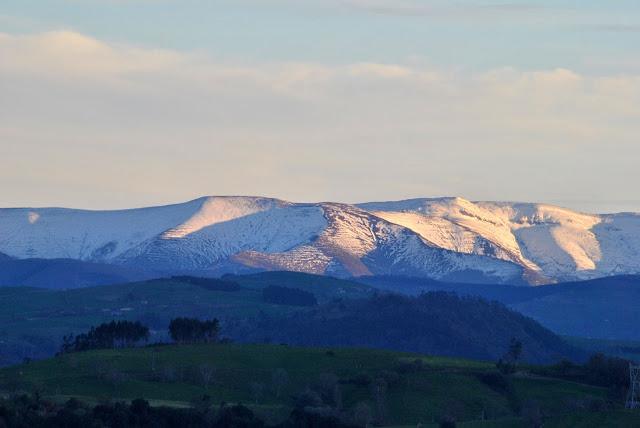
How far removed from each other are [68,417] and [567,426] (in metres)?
53.1

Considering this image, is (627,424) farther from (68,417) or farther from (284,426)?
(68,417)

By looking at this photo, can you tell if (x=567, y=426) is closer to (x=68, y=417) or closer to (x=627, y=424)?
(x=627, y=424)

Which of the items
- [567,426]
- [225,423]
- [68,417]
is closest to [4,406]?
[68,417]

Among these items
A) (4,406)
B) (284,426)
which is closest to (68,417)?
(4,406)

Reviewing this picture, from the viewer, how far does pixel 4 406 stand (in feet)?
626

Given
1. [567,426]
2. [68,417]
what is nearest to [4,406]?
[68,417]

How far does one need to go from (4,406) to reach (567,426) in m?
59.7

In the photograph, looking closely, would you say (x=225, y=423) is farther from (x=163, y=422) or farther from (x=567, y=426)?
(x=567, y=426)

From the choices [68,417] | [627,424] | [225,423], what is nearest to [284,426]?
[225,423]

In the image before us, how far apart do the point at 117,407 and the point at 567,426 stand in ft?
158

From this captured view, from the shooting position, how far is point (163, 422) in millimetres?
194125

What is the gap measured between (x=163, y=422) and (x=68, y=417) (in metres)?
10.5

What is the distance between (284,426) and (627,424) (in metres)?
36.9

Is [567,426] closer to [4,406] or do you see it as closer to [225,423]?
[225,423]
